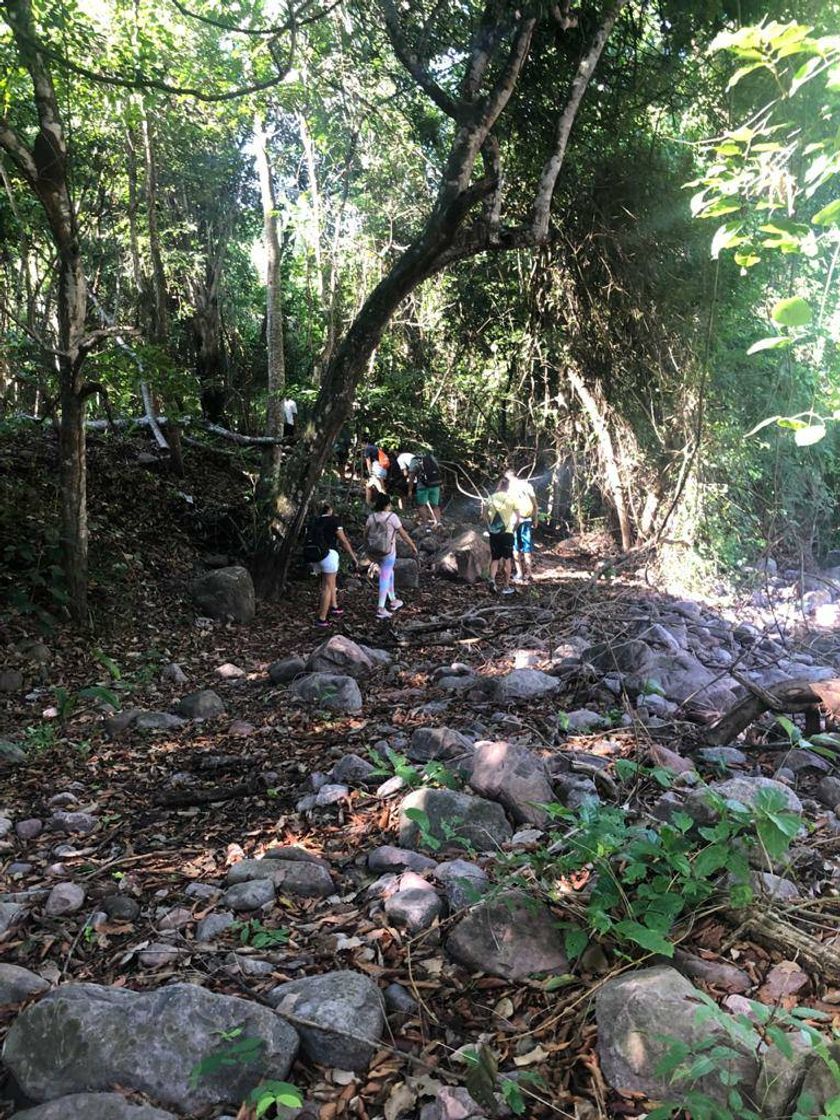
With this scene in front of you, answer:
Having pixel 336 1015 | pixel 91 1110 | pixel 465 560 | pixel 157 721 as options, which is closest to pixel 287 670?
pixel 157 721

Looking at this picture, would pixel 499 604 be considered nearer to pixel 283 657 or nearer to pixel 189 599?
pixel 283 657

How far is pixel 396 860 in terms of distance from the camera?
334cm

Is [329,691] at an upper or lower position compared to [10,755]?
upper

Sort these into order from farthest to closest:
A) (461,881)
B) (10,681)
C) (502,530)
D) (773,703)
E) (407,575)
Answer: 1. (407,575)
2. (502,530)
3. (10,681)
4. (773,703)
5. (461,881)

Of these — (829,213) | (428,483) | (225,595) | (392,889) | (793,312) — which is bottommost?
(392,889)

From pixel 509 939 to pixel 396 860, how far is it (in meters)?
0.81

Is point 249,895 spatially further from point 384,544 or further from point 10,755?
point 384,544

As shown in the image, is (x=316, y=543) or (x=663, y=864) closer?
(x=663, y=864)

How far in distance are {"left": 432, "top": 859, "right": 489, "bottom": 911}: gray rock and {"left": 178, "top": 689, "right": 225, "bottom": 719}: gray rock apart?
3.09 meters

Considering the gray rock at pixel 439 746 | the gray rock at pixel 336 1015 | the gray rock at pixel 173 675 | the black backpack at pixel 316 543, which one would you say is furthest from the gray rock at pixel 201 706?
the gray rock at pixel 336 1015

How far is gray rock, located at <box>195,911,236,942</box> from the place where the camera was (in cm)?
296

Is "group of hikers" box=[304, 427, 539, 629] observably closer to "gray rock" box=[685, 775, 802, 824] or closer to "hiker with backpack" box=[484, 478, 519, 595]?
"hiker with backpack" box=[484, 478, 519, 595]

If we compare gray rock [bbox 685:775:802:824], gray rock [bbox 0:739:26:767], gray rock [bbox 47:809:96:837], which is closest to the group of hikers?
gray rock [bbox 0:739:26:767]

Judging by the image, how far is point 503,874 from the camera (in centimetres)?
299
